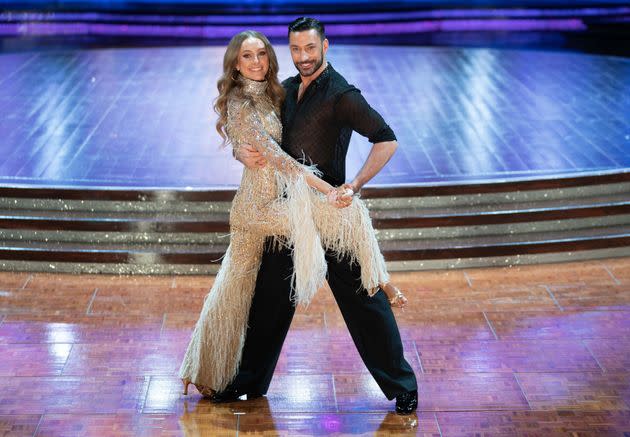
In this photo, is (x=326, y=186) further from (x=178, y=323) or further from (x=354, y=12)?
(x=354, y=12)

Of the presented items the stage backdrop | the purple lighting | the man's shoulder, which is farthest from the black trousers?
the stage backdrop

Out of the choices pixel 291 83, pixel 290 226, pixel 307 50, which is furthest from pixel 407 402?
pixel 307 50

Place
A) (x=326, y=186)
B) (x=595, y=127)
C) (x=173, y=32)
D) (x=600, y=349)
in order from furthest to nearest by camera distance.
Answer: (x=173, y=32)
(x=595, y=127)
(x=600, y=349)
(x=326, y=186)

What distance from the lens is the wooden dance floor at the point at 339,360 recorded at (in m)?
3.57

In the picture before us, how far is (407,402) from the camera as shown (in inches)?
142

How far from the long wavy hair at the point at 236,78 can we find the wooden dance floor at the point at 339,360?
1146 mm

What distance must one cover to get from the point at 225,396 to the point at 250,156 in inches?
38.0

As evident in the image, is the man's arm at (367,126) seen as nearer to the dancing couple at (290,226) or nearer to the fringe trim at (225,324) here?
the dancing couple at (290,226)

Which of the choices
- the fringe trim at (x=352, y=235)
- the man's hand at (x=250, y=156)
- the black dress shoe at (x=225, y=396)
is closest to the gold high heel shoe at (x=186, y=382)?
the black dress shoe at (x=225, y=396)

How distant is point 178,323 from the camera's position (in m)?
4.46

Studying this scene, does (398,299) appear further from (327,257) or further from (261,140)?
(261,140)

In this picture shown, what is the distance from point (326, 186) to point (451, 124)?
3.63 meters

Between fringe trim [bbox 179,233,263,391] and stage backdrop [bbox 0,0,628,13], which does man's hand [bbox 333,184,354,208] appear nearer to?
fringe trim [bbox 179,233,263,391]

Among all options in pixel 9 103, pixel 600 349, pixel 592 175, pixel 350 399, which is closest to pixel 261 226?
pixel 350 399
